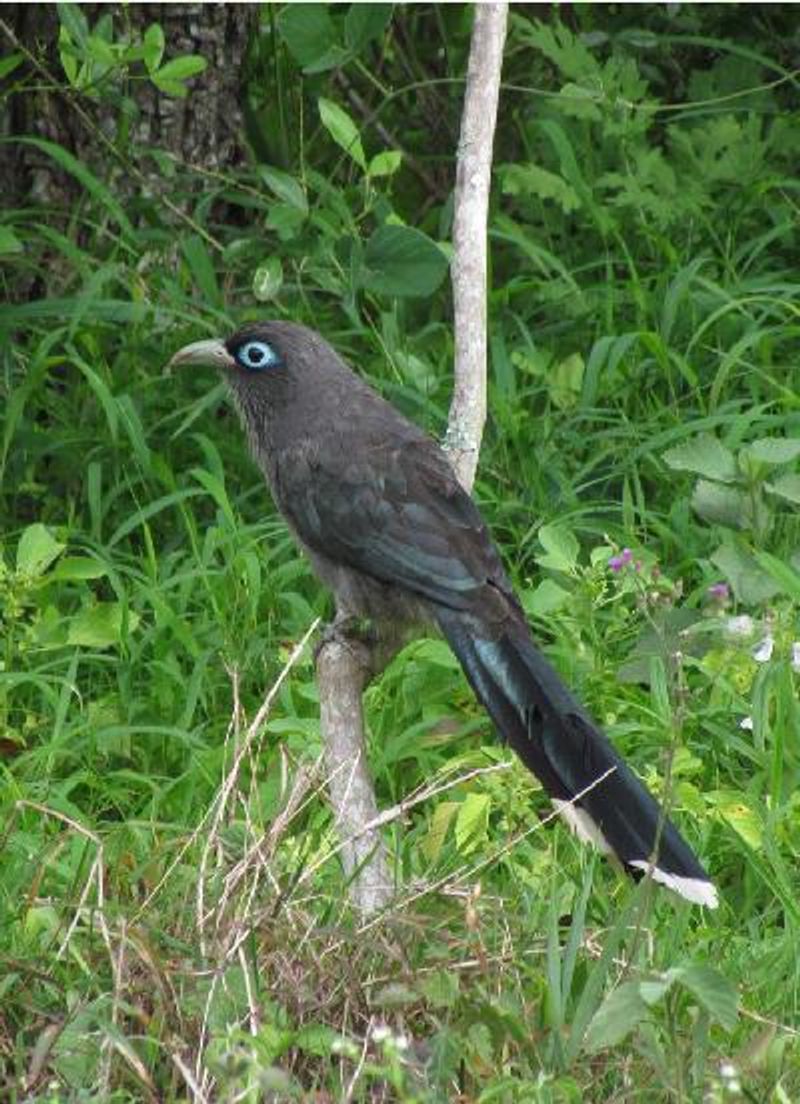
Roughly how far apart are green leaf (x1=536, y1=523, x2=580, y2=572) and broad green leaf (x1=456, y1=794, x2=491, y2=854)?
0.87 m

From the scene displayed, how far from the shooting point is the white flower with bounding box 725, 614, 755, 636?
512 cm

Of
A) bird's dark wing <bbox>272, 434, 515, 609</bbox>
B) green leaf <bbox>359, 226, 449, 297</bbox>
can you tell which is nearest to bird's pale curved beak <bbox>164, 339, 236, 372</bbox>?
bird's dark wing <bbox>272, 434, 515, 609</bbox>

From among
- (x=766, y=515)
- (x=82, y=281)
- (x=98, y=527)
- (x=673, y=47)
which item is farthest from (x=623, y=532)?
(x=673, y=47)

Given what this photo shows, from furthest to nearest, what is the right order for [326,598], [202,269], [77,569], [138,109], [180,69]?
1. [138,109]
2. [202,269]
3. [180,69]
4. [326,598]
5. [77,569]

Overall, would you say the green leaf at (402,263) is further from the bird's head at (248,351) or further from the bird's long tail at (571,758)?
the bird's long tail at (571,758)

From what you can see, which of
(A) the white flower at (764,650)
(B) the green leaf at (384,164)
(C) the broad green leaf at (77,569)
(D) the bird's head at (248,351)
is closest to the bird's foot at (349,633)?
(D) the bird's head at (248,351)

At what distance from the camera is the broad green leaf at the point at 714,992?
3.59 m

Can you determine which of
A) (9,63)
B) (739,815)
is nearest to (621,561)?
(739,815)

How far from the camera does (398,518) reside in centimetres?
515

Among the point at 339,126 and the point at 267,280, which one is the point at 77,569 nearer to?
the point at 267,280

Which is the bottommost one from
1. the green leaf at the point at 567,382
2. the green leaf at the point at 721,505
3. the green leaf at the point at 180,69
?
the green leaf at the point at 567,382

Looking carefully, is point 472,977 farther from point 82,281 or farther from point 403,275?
point 82,281

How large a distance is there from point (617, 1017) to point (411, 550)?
1.67 metres

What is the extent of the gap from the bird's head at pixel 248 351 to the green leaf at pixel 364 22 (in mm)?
989
